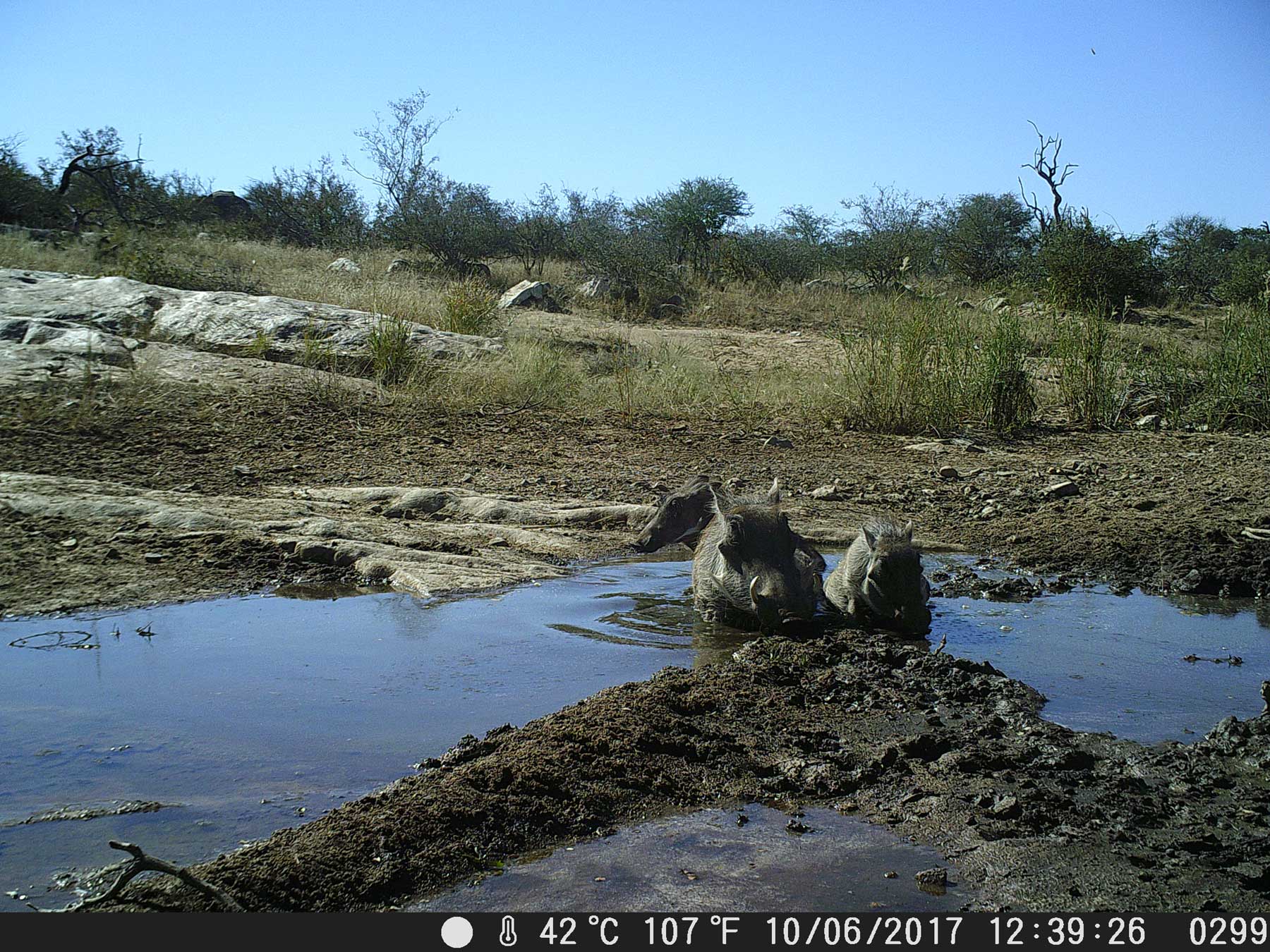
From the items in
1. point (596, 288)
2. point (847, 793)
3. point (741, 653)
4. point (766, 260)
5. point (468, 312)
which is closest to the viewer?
point (847, 793)

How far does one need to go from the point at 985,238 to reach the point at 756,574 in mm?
28790

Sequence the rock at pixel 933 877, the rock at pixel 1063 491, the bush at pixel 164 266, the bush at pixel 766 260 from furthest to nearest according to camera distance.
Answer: the bush at pixel 766 260, the bush at pixel 164 266, the rock at pixel 1063 491, the rock at pixel 933 877

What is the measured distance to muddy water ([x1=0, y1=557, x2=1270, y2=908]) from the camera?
3039 millimetres

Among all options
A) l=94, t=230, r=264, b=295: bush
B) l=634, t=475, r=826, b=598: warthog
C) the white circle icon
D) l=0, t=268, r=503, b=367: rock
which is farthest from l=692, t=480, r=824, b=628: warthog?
l=94, t=230, r=264, b=295: bush

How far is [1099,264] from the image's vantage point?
22625mm

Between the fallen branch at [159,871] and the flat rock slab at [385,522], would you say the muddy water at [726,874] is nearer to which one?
the fallen branch at [159,871]

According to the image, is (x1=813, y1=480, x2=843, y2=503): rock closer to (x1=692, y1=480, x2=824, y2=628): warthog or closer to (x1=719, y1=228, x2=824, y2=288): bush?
(x1=692, y1=480, x2=824, y2=628): warthog

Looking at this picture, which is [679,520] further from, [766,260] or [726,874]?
[766,260]

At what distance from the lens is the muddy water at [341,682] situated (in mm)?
3039

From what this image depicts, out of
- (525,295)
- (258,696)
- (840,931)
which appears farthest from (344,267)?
(840,931)

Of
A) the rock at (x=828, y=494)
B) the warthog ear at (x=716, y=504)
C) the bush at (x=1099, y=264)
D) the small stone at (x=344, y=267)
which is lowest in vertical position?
Result: the rock at (x=828, y=494)

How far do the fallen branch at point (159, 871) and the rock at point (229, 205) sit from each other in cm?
3243

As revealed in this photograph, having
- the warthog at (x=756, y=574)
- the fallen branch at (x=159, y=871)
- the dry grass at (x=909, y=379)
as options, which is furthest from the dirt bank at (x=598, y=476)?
the fallen branch at (x=159, y=871)

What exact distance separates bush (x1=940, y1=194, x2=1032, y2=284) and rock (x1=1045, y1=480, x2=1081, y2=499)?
70.5ft
